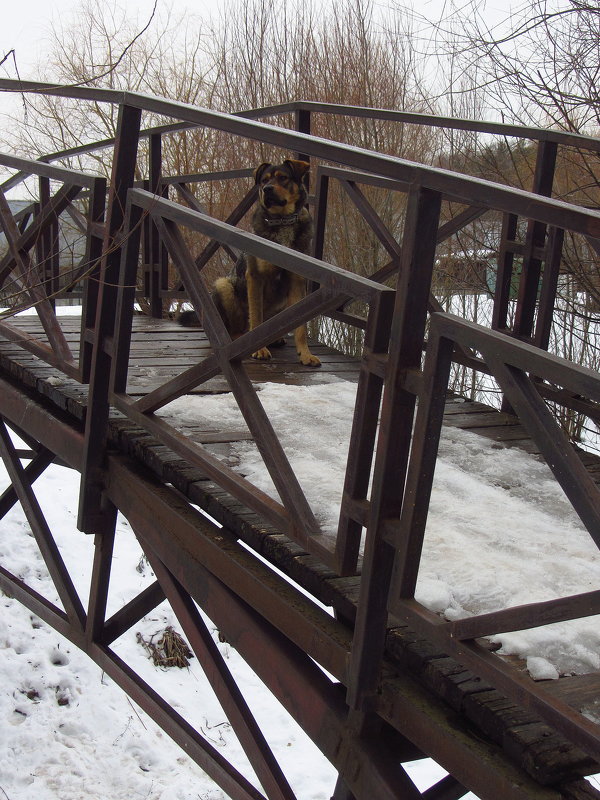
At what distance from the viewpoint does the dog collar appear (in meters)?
4.59

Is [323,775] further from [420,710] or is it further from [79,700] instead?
[420,710]

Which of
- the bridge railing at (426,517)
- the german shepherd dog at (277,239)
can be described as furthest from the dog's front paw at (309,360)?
the bridge railing at (426,517)

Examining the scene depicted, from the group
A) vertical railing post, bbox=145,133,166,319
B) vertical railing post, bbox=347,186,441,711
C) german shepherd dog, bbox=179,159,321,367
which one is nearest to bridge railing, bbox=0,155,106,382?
german shepherd dog, bbox=179,159,321,367

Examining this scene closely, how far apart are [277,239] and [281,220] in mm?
102

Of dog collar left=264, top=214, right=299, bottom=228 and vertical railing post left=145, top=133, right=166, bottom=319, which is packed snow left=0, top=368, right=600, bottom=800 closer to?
dog collar left=264, top=214, right=299, bottom=228

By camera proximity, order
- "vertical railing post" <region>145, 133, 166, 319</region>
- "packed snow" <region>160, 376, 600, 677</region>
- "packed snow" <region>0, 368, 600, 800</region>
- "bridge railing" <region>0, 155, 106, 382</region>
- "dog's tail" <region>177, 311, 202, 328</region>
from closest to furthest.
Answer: "packed snow" <region>160, 376, 600, 677</region> < "packed snow" <region>0, 368, 600, 800</region> < "bridge railing" <region>0, 155, 106, 382</region> < "dog's tail" <region>177, 311, 202, 328</region> < "vertical railing post" <region>145, 133, 166, 319</region>

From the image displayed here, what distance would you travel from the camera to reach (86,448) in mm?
3084

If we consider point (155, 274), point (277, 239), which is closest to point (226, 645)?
point (155, 274)

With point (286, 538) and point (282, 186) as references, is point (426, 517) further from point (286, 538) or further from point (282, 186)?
point (282, 186)

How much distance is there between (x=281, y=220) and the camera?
181 inches

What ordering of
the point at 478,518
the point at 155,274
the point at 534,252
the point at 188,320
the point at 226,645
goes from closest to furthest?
the point at 478,518 < the point at 534,252 < the point at 188,320 < the point at 155,274 < the point at 226,645

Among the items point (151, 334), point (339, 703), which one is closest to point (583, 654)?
point (339, 703)

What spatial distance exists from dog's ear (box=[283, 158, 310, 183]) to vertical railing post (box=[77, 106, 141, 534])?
5.94ft

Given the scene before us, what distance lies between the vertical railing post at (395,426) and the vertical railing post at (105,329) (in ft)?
4.46
